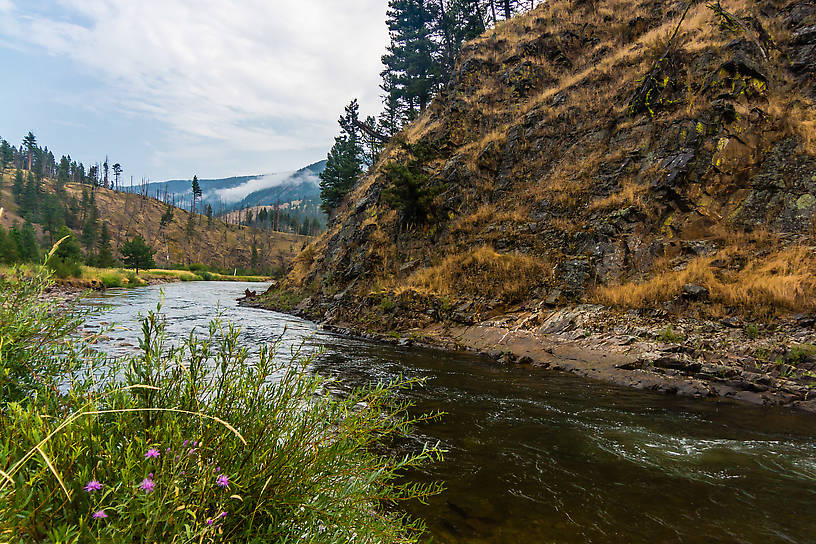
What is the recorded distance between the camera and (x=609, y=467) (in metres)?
4.64

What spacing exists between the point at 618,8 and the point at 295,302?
91.2ft

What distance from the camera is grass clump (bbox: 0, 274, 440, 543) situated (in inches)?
55.4

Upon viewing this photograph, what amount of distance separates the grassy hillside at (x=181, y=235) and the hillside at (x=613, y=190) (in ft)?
244

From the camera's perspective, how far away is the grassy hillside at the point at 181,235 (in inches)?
3656

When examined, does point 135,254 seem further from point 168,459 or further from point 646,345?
point 168,459

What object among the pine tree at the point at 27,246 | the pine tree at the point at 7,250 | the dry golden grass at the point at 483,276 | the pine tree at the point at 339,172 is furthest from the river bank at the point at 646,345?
the pine tree at the point at 27,246

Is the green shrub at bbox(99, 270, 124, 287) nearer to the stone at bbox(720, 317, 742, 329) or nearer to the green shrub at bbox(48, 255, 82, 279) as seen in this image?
the green shrub at bbox(48, 255, 82, 279)

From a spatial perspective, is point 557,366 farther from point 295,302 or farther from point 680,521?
point 295,302

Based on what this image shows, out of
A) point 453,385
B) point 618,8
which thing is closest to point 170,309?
point 453,385

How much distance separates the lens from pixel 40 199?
81688mm

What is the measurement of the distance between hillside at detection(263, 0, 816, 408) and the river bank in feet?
0.40

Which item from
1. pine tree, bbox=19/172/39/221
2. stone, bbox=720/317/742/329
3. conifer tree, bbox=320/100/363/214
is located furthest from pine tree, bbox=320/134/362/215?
pine tree, bbox=19/172/39/221

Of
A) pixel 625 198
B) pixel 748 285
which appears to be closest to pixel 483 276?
pixel 625 198

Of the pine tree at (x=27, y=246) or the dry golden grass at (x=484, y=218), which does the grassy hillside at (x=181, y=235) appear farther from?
the dry golden grass at (x=484, y=218)
